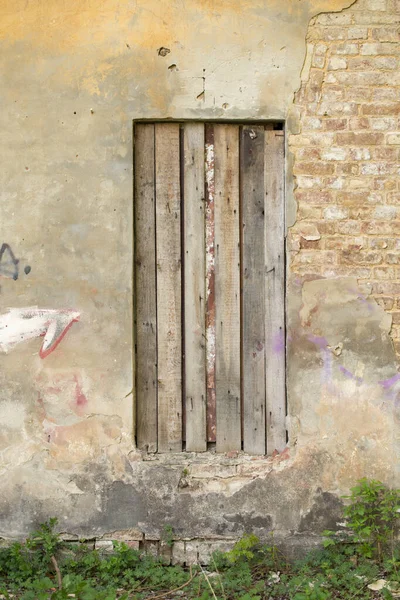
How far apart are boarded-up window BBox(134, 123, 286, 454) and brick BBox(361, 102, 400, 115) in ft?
1.77

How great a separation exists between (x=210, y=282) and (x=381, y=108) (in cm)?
149

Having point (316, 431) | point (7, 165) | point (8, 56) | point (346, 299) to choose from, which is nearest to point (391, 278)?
point (346, 299)

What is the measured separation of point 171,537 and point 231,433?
73 cm

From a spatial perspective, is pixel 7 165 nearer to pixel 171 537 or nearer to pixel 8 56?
pixel 8 56

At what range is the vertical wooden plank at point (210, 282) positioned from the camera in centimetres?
398

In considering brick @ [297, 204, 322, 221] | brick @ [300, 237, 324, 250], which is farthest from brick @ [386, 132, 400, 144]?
brick @ [300, 237, 324, 250]

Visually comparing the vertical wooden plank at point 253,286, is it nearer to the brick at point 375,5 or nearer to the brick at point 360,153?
the brick at point 360,153

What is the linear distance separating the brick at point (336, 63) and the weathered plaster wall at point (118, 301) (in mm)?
144

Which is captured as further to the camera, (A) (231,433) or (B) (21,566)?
(A) (231,433)

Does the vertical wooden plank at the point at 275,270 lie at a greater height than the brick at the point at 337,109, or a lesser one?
lesser

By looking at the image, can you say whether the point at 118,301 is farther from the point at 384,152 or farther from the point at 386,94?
the point at 386,94

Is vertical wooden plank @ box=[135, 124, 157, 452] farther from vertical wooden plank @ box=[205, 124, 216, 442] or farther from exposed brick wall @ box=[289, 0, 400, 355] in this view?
exposed brick wall @ box=[289, 0, 400, 355]

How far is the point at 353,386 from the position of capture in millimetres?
3900

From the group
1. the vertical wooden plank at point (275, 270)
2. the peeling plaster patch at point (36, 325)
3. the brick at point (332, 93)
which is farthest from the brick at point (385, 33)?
the peeling plaster patch at point (36, 325)
